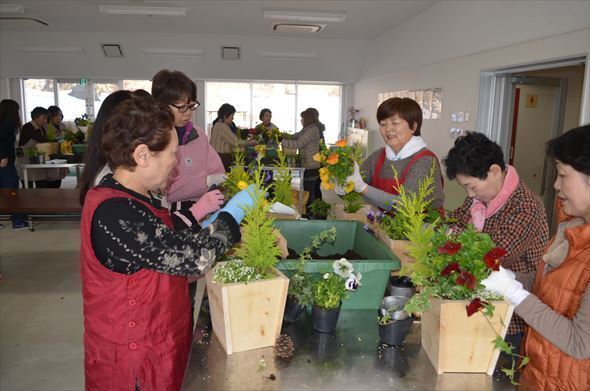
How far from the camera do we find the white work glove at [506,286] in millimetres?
1132

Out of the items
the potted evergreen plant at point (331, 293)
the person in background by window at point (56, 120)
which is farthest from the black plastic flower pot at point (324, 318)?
the person in background by window at point (56, 120)

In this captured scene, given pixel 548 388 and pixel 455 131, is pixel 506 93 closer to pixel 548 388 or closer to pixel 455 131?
pixel 455 131

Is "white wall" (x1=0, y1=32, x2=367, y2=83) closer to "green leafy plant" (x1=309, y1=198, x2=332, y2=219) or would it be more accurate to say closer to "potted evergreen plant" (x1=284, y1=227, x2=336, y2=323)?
"green leafy plant" (x1=309, y1=198, x2=332, y2=219)

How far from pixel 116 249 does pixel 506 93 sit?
4.51 metres

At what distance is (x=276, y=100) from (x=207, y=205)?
8.44 m

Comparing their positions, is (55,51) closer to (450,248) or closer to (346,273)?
(346,273)

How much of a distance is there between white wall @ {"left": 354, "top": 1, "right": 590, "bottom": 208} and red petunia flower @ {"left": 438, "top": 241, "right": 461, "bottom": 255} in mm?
3087

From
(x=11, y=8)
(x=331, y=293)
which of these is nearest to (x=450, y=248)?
(x=331, y=293)

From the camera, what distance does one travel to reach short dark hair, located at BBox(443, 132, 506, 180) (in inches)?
58.2

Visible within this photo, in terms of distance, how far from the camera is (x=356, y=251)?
1934 millimetres

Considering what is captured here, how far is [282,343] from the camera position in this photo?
4.33 ft

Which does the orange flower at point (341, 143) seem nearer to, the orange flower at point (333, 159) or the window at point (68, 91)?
the orange flower at point (333, 159)

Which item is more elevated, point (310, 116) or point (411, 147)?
point (310, 116)

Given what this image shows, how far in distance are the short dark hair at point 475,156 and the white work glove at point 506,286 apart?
443 mm
